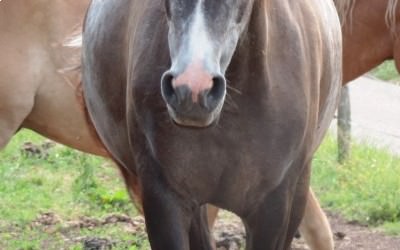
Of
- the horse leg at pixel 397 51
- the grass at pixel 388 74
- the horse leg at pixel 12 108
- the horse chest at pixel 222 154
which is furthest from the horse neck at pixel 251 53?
the grass at pixel 388 74

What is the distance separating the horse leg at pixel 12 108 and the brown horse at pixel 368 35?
1.55 m

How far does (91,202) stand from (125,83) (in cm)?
315

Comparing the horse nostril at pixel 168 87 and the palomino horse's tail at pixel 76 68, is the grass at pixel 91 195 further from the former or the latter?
the horse nostril at pixel 168 87

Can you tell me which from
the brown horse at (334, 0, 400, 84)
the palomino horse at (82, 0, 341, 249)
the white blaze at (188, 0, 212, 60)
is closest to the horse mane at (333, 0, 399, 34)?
the brown horse at (334, 0, 400, 84)

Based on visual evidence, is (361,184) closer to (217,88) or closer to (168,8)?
(168,8)

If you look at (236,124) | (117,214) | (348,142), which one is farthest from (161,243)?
(348,142)

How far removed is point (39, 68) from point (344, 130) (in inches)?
106

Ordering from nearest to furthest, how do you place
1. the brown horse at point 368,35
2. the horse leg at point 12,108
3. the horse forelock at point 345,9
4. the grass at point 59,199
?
the horse leg at point 12,108 < the horse forelock at point 345,9 < the brown horse at point 368,35 < the grass at point 59,199

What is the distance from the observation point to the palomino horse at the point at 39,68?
550cm

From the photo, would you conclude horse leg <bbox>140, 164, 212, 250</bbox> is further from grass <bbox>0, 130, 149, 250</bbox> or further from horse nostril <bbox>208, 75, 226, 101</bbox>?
grass <bbox>0, 130, 149, 250</bbox>

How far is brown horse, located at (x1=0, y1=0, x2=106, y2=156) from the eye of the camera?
550cm

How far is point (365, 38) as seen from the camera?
5973 millimetres

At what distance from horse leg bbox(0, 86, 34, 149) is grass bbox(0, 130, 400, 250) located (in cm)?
83

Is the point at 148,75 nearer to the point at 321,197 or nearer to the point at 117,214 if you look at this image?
the point at 117,214
